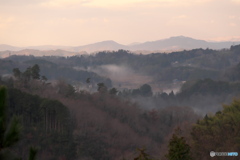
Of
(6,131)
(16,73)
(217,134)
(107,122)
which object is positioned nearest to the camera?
(6,131)

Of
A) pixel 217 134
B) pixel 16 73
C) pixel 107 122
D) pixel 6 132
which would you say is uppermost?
pixel 6 132

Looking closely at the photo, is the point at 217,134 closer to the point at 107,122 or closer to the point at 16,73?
the point at 107,122

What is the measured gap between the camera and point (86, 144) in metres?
42.2

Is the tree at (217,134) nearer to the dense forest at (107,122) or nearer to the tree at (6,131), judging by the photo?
the dense forest at (107,122)

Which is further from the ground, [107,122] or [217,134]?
[217,134]

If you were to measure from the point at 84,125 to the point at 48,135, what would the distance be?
747 cm

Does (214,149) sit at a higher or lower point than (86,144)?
higher

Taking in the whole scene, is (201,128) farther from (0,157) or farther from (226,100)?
(226,100)

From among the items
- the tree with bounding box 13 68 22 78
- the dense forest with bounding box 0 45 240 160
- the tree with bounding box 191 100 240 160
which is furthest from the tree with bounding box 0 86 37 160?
the tree with bounding box 13 68 22 78

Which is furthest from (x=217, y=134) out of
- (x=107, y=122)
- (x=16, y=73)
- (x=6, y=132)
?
(x=16, y=73)

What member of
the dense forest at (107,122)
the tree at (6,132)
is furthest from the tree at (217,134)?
the tree at (6,132)

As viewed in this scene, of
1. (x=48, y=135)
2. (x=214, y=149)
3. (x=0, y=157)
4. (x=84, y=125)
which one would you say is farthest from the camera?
(x=84, y=125)

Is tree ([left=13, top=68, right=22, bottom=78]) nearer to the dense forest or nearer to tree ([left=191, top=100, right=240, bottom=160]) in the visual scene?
the dense forest

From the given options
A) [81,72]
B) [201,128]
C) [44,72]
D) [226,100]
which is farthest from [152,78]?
[201,128]
